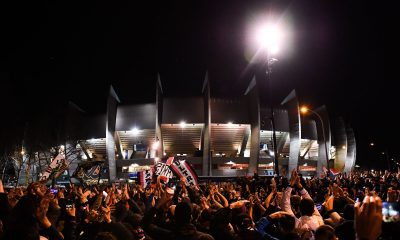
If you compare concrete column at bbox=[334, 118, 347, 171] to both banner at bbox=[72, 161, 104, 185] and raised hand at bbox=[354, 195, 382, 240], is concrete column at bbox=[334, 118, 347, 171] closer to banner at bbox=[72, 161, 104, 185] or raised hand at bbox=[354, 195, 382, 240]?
banner at bbox=[72, 161, 104, 185]

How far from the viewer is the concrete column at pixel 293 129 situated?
185 ft

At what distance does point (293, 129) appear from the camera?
58.4 meters

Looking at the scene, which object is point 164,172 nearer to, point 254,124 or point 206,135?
point 206,135

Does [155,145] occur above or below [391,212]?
above

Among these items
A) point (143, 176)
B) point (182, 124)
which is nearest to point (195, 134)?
point (182, 124)

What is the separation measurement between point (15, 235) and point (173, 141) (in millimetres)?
56052

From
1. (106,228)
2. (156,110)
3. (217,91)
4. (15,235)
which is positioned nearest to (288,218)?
(106,228)

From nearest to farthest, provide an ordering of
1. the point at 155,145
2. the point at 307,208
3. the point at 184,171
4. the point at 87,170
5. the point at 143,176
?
the point at 307,208 < the point at 184,171 < the point at 143,176 < the point at 87,170 < the point at 155,145

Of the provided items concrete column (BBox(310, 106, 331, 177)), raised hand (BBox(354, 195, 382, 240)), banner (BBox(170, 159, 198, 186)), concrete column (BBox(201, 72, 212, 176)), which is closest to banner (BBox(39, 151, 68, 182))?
banner (BBox(170, 159, 198, 186))

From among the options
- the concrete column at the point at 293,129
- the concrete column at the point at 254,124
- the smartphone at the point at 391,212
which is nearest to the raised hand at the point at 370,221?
the smartphone at the point at 391,212

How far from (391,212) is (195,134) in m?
55.9

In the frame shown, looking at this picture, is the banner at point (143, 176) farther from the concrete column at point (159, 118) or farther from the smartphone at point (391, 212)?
the concrete column at point (159, 118)

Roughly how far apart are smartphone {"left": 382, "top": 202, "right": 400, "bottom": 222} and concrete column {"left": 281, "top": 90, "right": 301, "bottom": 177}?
183ft

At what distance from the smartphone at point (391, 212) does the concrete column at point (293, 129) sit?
55.8 meters
